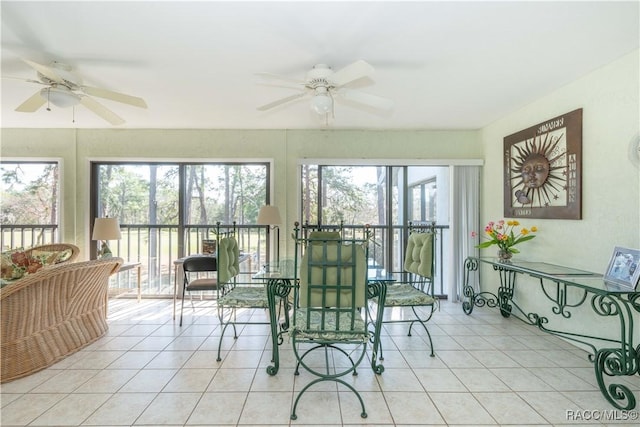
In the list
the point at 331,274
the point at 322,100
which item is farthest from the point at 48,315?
the point at 322,100

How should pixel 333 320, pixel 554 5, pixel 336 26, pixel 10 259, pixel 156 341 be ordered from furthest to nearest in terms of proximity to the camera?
pixel 156 341 < pixel 10 259 < pixel 333 320 < pixel 336 26 < pixel 554 5

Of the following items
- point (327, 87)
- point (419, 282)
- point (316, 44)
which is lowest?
point (419, 282)

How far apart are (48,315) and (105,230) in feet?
5.58

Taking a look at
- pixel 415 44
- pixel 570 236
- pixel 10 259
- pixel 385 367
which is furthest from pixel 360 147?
pixel 10 259

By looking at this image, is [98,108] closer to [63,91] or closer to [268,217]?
[63,91]

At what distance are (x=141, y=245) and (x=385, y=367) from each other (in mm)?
3916

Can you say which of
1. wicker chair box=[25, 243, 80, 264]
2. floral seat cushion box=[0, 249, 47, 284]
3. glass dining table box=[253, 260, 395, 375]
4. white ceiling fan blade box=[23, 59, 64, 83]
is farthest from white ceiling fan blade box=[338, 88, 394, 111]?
wicker chair box=[25, 243, 80, 264]

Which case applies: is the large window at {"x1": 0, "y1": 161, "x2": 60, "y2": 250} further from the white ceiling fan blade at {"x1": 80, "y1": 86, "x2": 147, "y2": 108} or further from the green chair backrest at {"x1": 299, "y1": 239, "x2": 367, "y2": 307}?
the green chair backrest at {"x1": 299, "y1": 239, "x2": 367, "y2": 307}

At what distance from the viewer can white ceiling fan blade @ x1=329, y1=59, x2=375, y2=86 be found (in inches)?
77.1

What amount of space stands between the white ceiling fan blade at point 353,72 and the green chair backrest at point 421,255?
1618mm

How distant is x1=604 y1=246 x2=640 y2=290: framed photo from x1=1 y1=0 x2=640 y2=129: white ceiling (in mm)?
1530

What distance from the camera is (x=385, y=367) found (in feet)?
8.19

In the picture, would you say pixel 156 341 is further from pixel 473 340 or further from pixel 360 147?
pixel 360 147

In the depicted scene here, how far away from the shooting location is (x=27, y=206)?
445 cm
